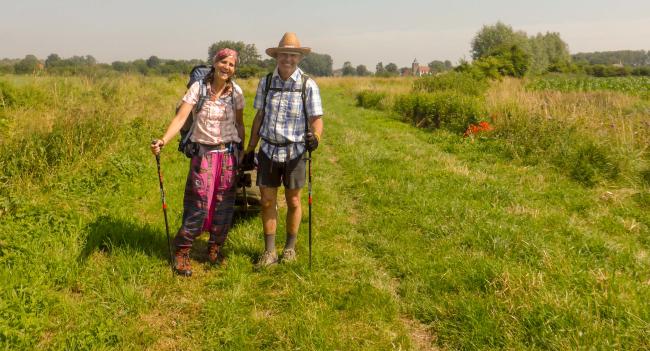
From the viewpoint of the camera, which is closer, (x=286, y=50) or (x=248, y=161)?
(x=286, y=50)

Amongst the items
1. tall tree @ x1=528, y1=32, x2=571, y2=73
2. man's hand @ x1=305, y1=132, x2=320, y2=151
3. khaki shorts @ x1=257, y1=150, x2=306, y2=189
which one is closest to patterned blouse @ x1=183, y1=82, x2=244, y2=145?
khaki shorts @ x1=257, y1=150, x2=306, y2=189

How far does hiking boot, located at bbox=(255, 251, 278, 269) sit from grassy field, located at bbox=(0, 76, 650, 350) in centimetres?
12

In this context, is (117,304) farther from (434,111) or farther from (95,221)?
(434,111)

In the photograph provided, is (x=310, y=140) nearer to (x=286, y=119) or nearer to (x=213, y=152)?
(x=286, y=119)

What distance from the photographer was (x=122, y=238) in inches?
187

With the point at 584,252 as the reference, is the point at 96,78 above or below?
above

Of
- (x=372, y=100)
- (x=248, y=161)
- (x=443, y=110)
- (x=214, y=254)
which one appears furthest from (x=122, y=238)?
(x=372, y=100)

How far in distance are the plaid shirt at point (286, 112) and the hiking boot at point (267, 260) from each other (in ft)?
3.71

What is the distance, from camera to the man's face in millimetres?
4035

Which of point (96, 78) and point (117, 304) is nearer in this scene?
point (117, 304)

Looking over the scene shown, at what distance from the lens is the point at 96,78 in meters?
14.3

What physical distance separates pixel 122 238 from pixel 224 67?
91.7 inches

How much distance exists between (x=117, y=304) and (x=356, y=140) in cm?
865

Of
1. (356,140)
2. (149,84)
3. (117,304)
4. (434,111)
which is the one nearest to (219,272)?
(117,304)
